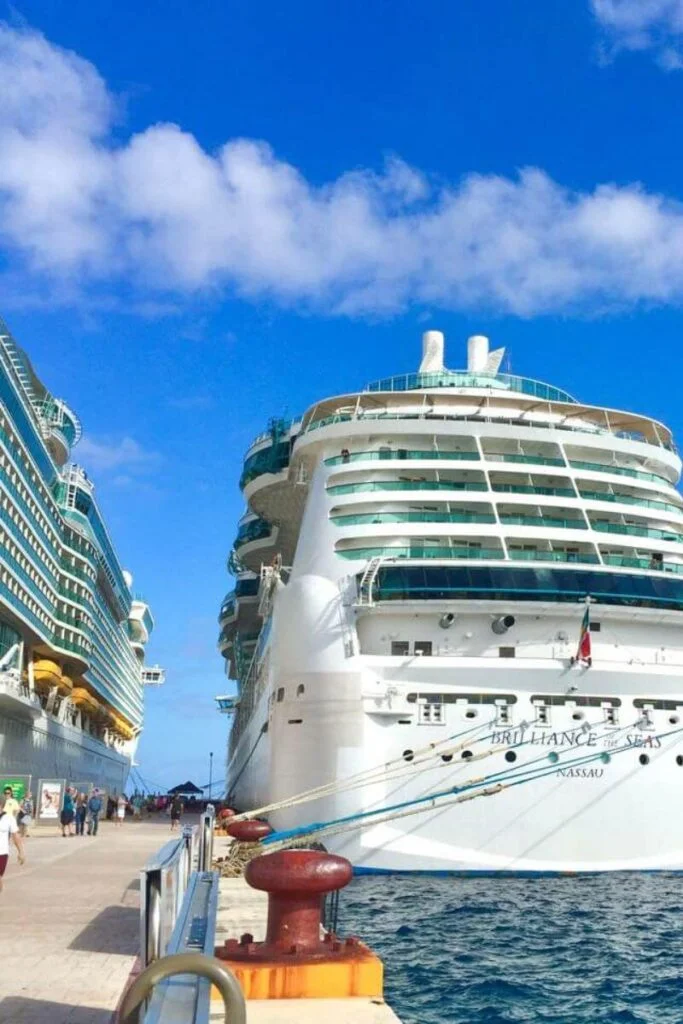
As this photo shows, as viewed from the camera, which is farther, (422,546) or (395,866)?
(422,546)

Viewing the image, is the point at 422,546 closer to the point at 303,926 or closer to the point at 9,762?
the point at 303,926

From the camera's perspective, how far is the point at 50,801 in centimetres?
3325

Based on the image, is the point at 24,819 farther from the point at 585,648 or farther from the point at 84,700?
the point at 84,700

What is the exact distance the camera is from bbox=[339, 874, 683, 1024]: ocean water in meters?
11.7

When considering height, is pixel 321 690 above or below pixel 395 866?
above

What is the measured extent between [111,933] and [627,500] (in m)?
18.5

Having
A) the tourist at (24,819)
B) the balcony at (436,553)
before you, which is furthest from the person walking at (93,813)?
the balcony at (436,553)

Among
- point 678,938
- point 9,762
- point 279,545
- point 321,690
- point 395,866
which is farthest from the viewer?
point 9,762

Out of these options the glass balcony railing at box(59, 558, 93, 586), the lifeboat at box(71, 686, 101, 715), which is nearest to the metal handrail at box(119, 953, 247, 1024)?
the glass balcony railing at box(59, 558, 93, 586)

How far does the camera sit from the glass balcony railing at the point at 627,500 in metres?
25.3

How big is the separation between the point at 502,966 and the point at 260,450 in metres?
23.1

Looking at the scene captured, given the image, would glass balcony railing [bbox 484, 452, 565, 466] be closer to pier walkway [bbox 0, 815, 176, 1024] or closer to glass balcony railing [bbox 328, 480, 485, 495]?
glass balcony railing [bbox 328, 480, 485, 495]

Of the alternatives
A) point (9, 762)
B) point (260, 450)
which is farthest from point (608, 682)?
point (9, 762)

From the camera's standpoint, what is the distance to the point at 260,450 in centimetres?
3462
